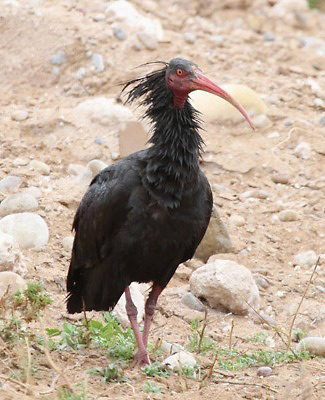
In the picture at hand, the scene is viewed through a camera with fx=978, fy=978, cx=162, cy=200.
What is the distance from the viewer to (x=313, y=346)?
7359 mm

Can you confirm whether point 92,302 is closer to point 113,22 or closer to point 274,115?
point 274,115

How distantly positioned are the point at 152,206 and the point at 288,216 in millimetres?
3717

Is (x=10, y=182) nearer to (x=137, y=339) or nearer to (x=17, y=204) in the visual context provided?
(x=17, y=204)

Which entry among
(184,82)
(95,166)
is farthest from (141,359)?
(95,166)

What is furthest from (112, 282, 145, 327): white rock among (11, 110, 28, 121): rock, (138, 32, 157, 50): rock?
(138, 32, 157, 50): rock

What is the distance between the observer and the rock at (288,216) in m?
10.2

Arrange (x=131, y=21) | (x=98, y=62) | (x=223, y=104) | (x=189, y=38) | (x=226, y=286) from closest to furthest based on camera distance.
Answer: (x=226, y=286) → (x=223, y=104) → (x=98, y=62) → (x=131, y=21) → (x=189, y=38)

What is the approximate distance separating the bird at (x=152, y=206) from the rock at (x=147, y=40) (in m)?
5.23

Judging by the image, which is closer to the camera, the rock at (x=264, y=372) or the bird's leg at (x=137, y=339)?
the rock at (x=264, y=372)

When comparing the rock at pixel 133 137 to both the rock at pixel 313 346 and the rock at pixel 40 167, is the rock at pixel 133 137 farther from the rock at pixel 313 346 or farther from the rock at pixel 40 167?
the rock at pixel 313 346

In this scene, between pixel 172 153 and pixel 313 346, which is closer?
pixel 172 153

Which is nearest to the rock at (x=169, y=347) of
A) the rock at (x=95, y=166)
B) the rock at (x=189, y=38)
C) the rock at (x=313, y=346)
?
the rock at (x=313, y=346)

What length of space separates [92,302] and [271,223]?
346cm

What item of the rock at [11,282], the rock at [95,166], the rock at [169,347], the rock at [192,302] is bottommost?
the rock at [192,302]
